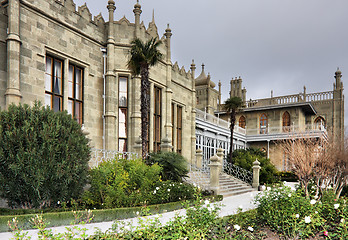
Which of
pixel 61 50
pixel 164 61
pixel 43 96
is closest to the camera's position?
pixel 43 96

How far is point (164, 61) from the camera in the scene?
17.4 m

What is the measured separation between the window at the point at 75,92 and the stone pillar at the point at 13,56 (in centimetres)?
265

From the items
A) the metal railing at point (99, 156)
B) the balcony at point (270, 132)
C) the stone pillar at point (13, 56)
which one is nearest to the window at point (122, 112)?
the metal railing at point (99, 156)

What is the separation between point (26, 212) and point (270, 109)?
96.9 feet

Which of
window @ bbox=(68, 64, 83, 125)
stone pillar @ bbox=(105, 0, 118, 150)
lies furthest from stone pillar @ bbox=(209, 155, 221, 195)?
window @ bbox=(68, 64, 83, 125)

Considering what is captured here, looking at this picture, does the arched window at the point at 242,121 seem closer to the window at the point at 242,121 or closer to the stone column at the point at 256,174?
the window at the point at 242,121

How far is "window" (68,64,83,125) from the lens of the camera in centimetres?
1253

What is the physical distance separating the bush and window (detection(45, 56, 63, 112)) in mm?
3902

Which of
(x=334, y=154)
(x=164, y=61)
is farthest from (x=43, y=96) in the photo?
(x=334, y=154)

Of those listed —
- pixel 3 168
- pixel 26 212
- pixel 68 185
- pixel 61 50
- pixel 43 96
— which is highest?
pixel 61 50

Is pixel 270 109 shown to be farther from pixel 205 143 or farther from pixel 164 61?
pixel 164 61

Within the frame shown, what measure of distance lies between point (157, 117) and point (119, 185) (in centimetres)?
854

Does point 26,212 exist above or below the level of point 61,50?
below

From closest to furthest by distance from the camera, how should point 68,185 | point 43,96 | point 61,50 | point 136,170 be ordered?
point 68,185 < point 136,170 < point 43,96 < point 61,50
